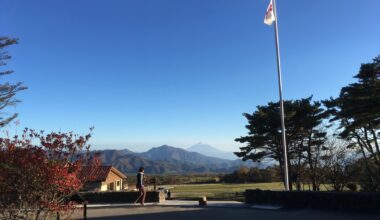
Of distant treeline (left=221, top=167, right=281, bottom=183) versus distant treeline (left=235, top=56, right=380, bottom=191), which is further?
distant treeline (left=221, top=167, right=281, bottom=183)

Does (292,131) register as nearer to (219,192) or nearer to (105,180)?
(219,192)

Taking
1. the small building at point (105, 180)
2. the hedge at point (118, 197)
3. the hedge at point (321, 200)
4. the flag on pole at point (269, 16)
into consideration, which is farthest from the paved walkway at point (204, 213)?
the small building at point (105, 180)

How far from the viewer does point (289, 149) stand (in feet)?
108

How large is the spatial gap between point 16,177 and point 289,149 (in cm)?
2599

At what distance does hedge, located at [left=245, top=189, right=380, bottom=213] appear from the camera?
1461 centimetres

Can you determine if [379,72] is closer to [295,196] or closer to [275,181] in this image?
[295,196]

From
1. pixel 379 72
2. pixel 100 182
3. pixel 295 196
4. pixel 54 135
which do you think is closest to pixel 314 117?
pixel 379 72

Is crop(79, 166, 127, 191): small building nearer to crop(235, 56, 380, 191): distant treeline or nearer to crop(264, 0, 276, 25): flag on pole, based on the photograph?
crop(235, 56, 380, 191): distant treeline

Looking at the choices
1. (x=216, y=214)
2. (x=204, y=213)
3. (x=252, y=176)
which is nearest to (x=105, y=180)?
(x=204, y=213)

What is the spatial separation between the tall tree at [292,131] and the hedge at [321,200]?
13217 mm

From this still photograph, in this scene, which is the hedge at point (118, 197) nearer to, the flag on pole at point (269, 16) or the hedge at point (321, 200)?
the hedge at point (321, 200)

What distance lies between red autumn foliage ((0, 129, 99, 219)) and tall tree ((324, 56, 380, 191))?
56.4ft

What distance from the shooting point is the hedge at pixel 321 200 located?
47.9 ft

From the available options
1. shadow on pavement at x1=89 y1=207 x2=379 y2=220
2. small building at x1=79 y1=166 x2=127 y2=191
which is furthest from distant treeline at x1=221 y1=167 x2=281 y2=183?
shadow on pavement at x1=89 y1=207 x2=379 y2=220
